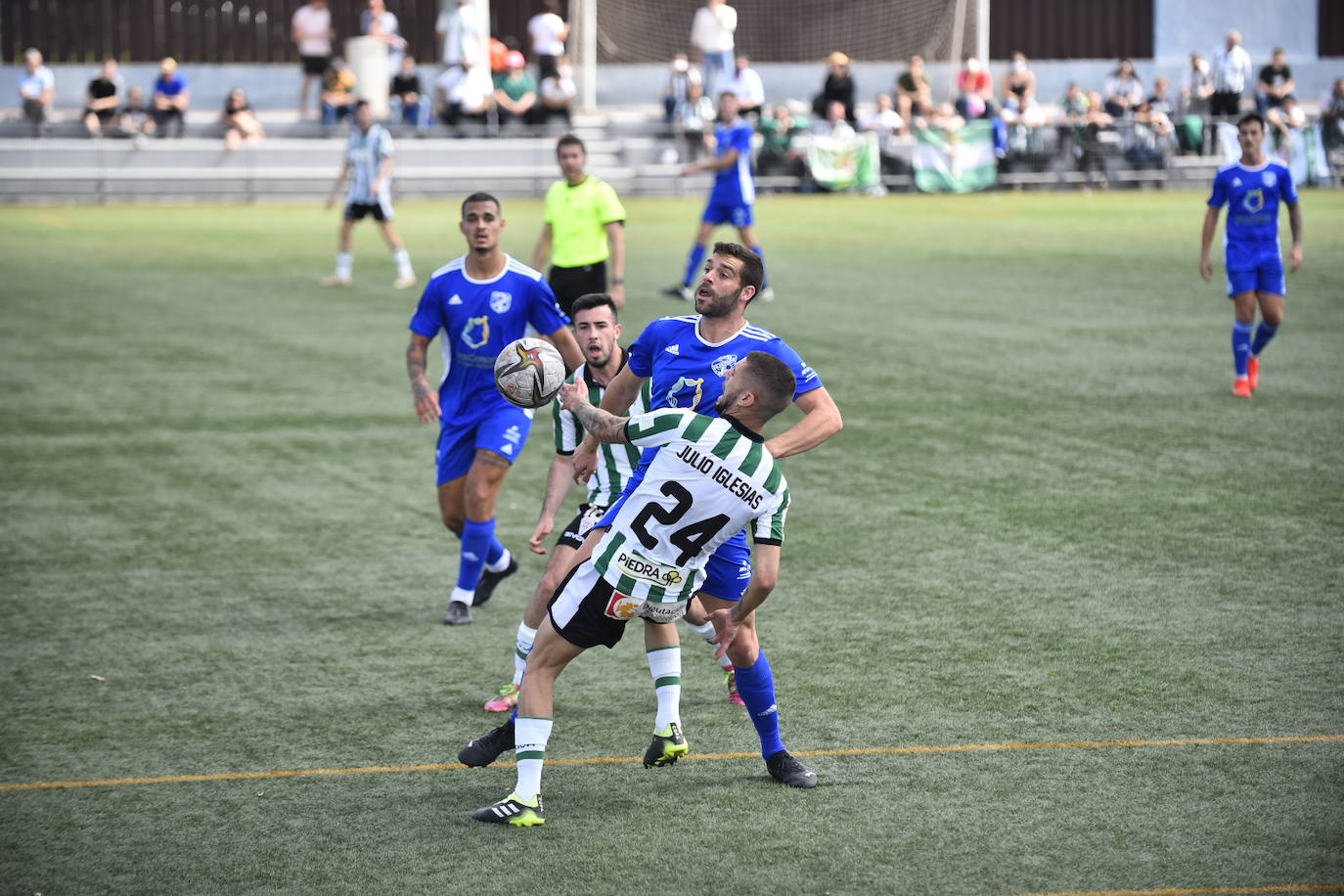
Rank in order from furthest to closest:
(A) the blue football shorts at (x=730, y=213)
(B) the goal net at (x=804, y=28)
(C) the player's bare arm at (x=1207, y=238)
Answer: (B) the goal net at (x=804, y=28)
(A) the blue football shorts at (x=730, y=213)
(C) the player's bare arm at (x=1207, y=238)

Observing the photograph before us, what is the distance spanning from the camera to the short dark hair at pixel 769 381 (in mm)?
5605

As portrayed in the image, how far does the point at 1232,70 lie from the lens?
33781 mm

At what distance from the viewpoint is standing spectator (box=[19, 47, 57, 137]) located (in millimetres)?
33375

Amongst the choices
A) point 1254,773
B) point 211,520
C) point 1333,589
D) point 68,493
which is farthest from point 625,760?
point 68,493

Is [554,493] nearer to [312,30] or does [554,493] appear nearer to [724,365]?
[724,365]

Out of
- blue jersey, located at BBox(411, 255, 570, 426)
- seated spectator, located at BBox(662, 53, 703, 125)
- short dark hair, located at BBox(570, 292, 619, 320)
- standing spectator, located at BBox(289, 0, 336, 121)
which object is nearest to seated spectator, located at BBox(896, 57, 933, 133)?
seated spectator, located at BBox(662, 53, 703, 125)

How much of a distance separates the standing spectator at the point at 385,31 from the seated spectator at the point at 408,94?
18.3 inches

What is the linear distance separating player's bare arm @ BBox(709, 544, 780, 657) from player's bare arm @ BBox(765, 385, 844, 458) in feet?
1.18

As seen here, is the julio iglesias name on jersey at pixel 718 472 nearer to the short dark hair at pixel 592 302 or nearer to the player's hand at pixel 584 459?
the player's hand at pixel 584 459

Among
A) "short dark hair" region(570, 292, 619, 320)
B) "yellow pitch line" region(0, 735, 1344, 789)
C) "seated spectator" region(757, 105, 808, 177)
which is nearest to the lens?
"yellow pitch line" region(0, 735, 1344, 789)

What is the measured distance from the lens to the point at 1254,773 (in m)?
6.23

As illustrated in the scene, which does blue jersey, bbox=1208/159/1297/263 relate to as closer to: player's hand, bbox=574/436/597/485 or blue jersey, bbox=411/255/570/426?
blue jersey, bbox=411/255/570/426

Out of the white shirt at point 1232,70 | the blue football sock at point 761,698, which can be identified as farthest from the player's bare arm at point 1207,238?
the white shirt at point 1232,70

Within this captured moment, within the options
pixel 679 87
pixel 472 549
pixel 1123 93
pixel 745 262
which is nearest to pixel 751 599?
pixel 745 262
